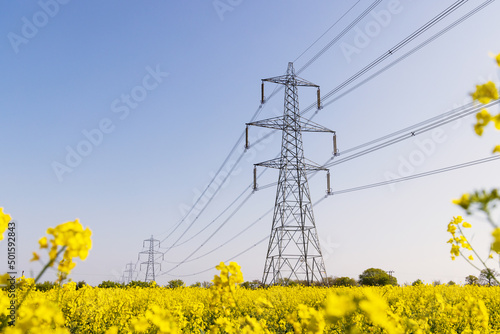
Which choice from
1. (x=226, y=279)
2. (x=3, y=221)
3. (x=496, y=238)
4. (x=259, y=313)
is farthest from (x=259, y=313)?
(x=496, y=238)

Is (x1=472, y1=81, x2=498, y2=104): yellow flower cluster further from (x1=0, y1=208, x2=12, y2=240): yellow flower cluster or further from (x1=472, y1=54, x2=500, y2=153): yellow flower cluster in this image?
(x1=0, y1=208, x2=12, y2=240): yellow flower cluster

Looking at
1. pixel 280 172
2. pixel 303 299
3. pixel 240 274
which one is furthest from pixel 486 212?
pixel 280 172

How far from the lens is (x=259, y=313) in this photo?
548 cm

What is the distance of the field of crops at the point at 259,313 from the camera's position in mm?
1322

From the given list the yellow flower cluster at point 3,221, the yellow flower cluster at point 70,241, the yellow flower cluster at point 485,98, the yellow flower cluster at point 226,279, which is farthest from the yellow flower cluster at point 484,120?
the yellow flower cluster at point 226,279

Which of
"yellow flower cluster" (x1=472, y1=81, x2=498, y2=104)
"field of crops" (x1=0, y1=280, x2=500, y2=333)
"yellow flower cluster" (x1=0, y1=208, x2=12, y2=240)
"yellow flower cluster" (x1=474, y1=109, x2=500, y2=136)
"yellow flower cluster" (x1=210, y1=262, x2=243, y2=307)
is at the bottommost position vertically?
"field of crops" (x1=0, y1=280, x2=500, y2=333)

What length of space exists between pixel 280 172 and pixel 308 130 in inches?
88.0

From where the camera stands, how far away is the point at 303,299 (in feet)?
26.4

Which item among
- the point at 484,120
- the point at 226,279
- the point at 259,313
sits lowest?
the point at 259,313

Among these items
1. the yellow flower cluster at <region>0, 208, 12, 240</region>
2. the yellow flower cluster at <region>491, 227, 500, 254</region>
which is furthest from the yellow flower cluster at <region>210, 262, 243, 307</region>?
the yellow flower cluster at <region>491, 227, 500, 254</region>

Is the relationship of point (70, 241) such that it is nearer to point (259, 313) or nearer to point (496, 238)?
point (496, 238)

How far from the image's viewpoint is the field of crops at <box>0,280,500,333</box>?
4.34ft

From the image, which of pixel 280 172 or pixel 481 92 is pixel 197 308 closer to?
pixel 481 92

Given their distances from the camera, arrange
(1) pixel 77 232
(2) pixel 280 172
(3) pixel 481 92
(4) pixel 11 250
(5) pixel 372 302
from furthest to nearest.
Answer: (2) pixel 280 172 → (4) pixel 11 250 → (1) pixel 77 232 → (3) pixel 481 92 → (5) pixel 372 302
